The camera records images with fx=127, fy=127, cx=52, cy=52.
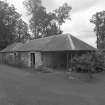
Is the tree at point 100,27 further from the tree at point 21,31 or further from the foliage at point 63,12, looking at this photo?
the tree at point 21,31

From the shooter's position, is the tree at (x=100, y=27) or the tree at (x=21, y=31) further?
the tree at (x=100, y=27)

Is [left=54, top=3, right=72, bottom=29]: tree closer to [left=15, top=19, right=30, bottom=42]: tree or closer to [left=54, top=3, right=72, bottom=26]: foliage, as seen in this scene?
[left=54, top=3, right=72, bottom=26]: foliage

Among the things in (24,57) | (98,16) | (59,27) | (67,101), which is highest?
(98,16)

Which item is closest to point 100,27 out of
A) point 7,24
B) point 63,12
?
point 63,12

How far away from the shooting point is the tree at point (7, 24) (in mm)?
29789

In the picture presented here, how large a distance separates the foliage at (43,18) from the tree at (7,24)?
15.4 feet

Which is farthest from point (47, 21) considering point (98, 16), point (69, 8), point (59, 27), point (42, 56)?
point (42, 56)

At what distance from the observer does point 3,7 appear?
101 ft

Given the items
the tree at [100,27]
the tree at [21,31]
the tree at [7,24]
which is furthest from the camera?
the tree at [100,27]

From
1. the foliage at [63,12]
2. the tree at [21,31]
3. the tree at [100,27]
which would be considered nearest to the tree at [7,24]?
the tree at [21,31]

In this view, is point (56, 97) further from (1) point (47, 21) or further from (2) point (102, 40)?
(2) point (102, 40)

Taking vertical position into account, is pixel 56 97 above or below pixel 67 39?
below

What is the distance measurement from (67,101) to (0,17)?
28.4 metres

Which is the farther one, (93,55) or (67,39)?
(67,39)
